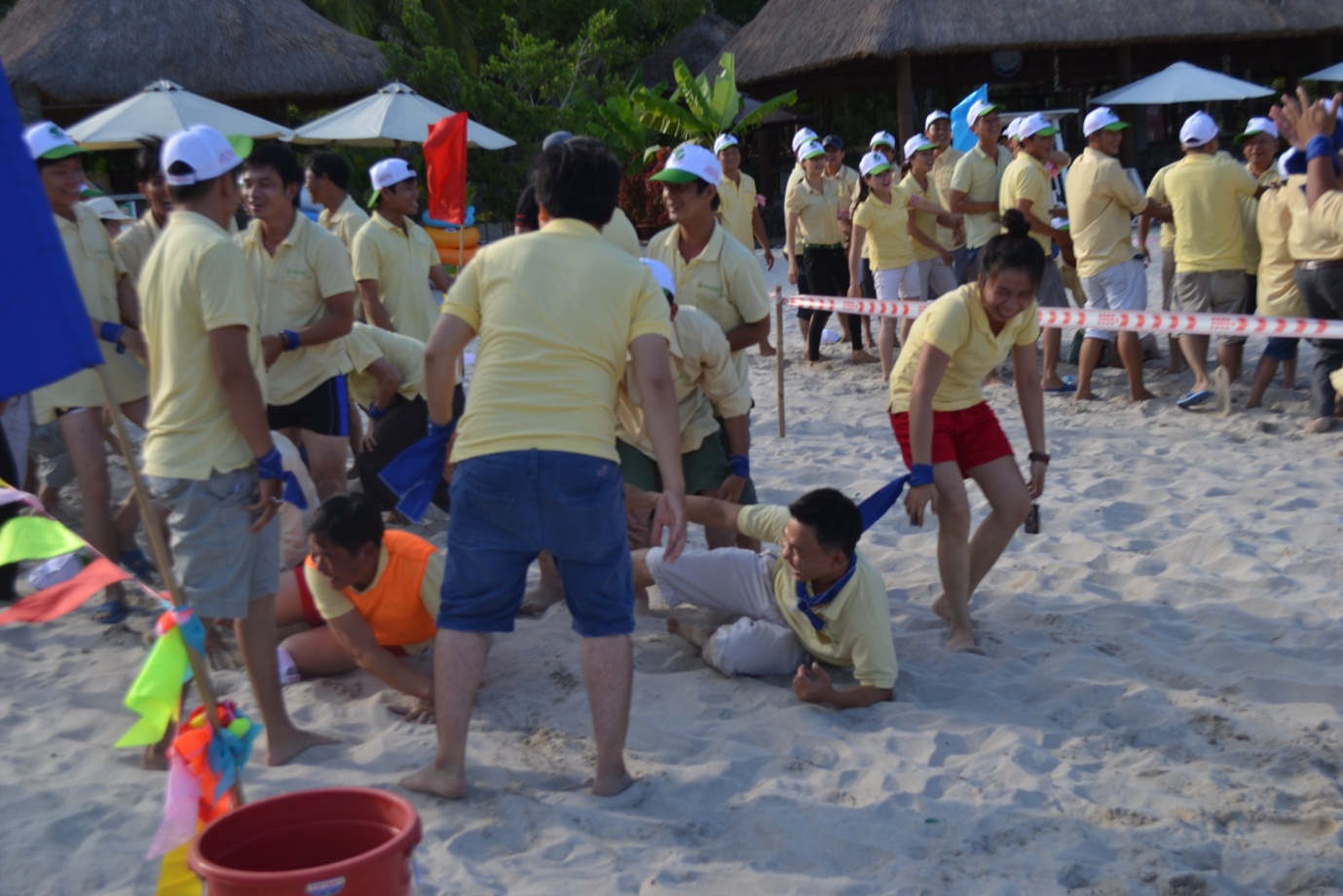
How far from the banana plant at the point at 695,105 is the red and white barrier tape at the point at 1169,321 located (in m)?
10.9

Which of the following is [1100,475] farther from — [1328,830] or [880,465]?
[1328,830]

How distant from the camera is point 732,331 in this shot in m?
4.86

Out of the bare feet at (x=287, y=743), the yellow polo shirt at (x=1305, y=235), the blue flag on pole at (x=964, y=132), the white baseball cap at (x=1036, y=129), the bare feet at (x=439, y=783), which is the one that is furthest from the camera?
the blue flag on pole at (x=964, y=132)

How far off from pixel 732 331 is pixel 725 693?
1442 millimetres

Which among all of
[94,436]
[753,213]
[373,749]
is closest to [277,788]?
[373,749]

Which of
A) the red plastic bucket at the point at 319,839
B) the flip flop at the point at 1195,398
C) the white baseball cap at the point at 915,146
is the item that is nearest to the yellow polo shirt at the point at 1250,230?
the flip flop at the point at 1195,398

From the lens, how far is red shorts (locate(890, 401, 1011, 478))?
177 inches

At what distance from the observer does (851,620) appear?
4.10 m

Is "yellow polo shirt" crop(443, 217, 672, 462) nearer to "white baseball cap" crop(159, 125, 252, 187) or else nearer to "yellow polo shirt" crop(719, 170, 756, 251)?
"white baseball cap" crop(159, 125, 252, 187)

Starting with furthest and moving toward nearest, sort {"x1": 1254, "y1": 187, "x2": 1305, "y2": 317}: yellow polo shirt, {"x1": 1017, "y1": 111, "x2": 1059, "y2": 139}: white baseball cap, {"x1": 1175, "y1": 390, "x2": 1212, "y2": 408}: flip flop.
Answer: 1. {"x1": 1017, "y1": 111, "x2": 1059, "y2": 139}: white baseball cap
2. {"x1": 1175, "y1": 390, "x2": 1212, "y2": 408}: flip flop
3. {"x1": 1254, "y1": 187, "x2": 1305, "y2": 317}: yellow polo shirt

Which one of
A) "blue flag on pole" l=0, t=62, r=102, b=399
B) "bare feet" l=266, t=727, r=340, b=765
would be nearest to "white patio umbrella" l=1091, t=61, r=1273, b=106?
"bare feet" l=266, t=727, r=340, b=765

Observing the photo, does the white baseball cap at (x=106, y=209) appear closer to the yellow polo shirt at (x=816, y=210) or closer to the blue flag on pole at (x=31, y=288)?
the blue flag on pole at (x=31, y=288)

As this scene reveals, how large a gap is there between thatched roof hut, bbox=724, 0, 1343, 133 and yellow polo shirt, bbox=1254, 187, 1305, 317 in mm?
11238

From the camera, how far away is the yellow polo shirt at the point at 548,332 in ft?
10.5
